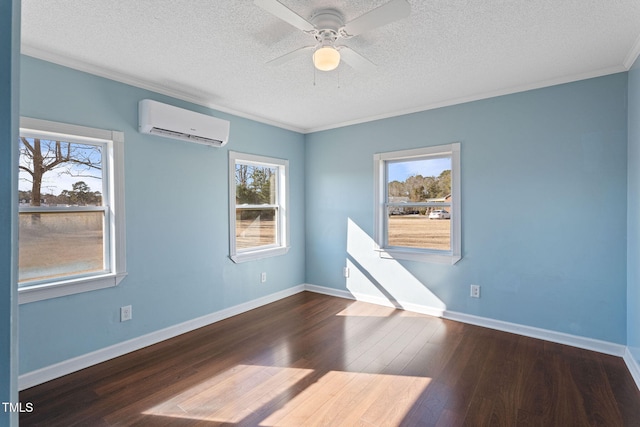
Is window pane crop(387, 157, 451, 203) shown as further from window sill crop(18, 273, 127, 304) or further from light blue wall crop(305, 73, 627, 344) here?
window sill crop(18, 273, 127, 304)

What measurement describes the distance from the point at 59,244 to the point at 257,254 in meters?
2.11

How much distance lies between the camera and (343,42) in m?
2.40

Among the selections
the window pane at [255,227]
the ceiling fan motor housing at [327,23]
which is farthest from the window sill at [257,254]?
the ceiling fan motor housing at [327,23]

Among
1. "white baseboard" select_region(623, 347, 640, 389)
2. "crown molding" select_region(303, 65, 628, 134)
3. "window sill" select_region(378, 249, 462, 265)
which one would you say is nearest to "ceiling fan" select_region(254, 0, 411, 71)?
"crown molding" select_region(303, 65, 628, 134)

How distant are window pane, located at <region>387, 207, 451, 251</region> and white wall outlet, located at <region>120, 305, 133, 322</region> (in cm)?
311

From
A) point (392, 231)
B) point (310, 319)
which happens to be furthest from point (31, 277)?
point (392, 231)

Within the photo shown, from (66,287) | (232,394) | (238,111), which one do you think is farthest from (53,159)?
(232,394)

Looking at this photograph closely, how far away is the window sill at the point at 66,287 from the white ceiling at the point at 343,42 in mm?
1772

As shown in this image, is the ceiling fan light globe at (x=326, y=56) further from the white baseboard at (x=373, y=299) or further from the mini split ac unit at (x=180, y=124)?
the white baseboard at (x=373, y=299)

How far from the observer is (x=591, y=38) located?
2.33 meters

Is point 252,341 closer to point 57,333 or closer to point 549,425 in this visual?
point 57,333

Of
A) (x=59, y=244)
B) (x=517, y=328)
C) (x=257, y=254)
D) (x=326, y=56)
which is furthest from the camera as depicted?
(x=257, y=254)

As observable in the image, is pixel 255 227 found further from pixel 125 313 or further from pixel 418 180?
pixel 418 180
